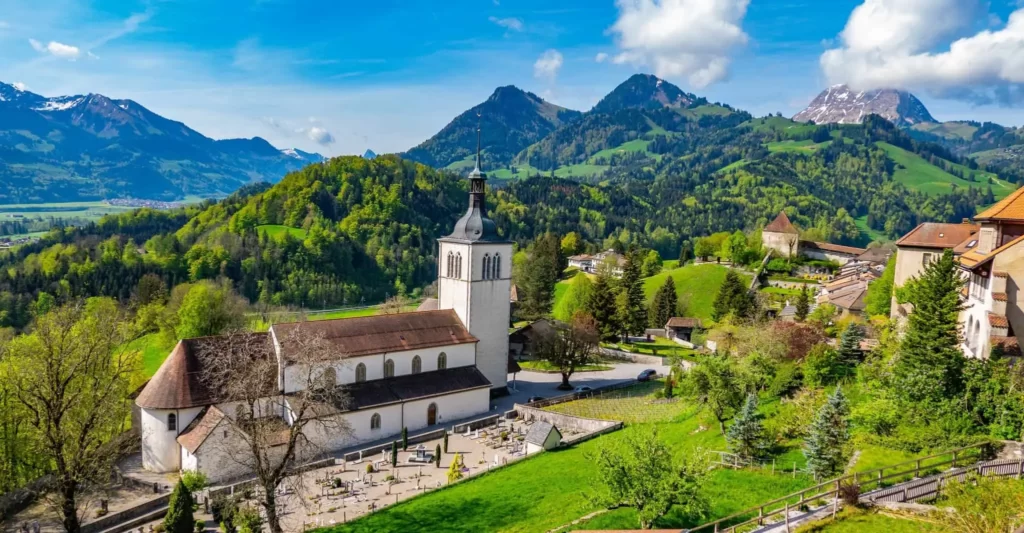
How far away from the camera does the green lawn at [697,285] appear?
87000mm

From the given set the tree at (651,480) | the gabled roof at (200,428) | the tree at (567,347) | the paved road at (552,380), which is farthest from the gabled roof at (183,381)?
the tree at (567,347)

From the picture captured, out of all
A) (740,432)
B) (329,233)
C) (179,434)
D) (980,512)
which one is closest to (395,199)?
(329,233)

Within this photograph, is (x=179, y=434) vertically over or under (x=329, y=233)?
under

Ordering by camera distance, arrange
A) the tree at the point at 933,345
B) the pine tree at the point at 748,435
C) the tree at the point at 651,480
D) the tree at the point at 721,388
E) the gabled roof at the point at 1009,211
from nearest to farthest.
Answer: the tree at the point at 651,480, the tree at the point at 933,345, the pine tree at the point at 748,435, the gabled roof at the point at 1009,211, the tree at the point at 721,388

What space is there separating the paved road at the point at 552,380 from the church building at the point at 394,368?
6.11 feet

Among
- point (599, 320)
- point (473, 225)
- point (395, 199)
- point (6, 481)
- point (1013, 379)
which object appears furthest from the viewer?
point (395, 199)

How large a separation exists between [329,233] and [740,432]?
119 meters

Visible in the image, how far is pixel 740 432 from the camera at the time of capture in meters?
28.3

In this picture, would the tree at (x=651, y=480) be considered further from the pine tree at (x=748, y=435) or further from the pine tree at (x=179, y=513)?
the pine tree at (x=179, y=513)

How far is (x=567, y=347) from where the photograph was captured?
55.0 m

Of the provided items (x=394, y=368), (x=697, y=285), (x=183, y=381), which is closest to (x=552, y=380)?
(x=394, y=368)

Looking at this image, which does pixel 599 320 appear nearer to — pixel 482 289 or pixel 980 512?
pixel 482 289

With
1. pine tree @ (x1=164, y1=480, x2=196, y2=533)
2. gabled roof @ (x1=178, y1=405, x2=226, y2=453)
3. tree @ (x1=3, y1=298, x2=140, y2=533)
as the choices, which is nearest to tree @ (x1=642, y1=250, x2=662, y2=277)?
gabled roof @ (x1=178, y1=405, x2=226, y2=453)

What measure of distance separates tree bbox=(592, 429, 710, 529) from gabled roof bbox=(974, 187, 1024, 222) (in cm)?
2323
